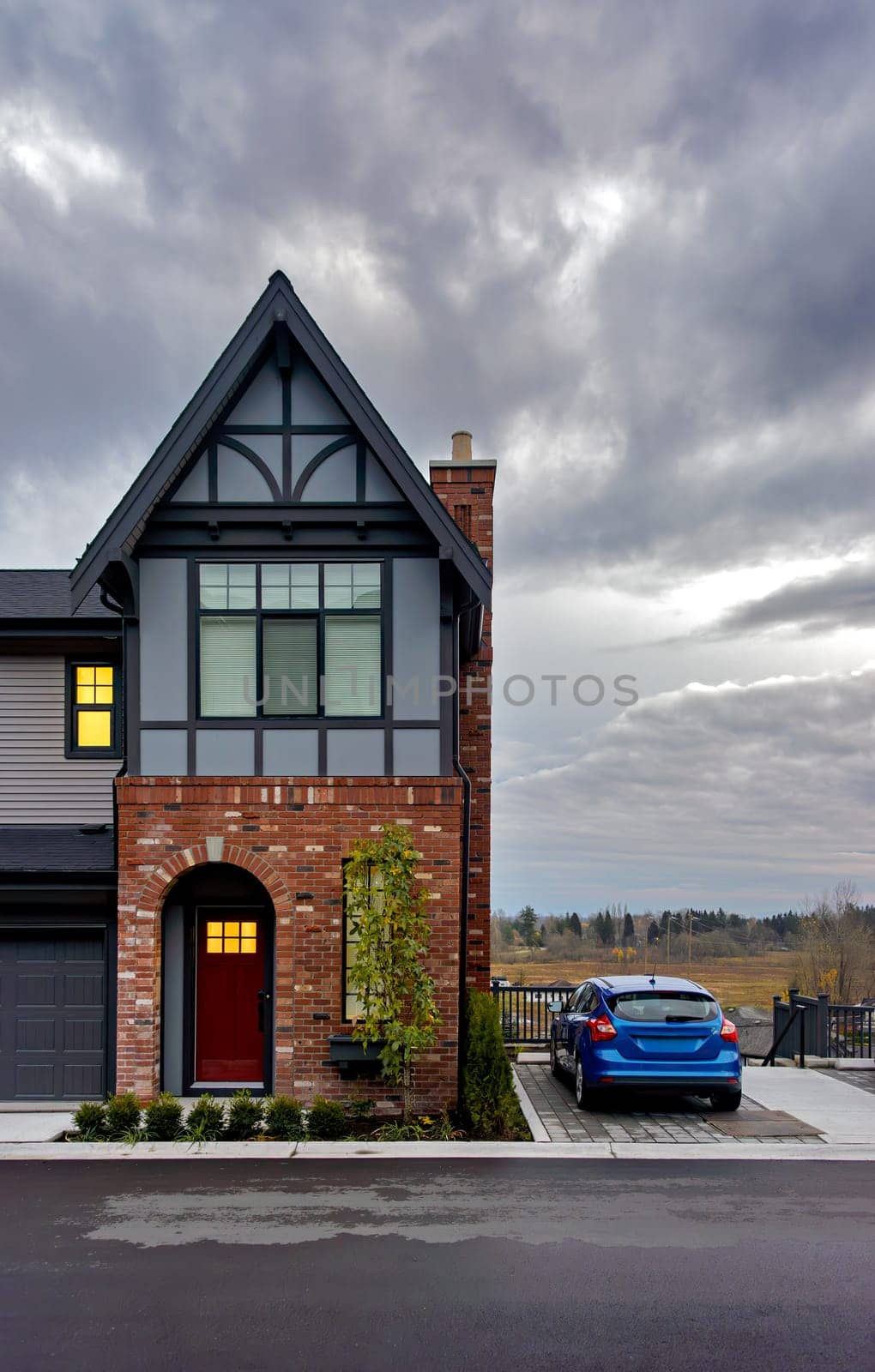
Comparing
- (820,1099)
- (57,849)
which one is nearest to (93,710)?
(57,849)

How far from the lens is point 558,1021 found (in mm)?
12625

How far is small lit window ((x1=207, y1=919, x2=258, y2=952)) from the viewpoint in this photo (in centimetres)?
1179

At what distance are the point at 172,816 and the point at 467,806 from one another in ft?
12.0

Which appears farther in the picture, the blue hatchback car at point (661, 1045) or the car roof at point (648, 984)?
the car roof at point (648, 984)

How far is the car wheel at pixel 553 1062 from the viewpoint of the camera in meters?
12.6

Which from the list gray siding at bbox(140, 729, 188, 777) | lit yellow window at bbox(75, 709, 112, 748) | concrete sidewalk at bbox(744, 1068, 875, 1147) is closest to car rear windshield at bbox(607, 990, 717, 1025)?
concrete sidewalk at bbox(744, 1068, 875, 1147)

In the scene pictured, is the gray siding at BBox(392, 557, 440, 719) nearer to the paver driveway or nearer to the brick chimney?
the brick chimney

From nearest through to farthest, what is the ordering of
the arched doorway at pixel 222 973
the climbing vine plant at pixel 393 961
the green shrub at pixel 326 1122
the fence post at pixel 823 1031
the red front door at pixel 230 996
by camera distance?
the green shrub at pixel 326 1122 → the climbing vine plant at pixel 393 961 → the arched doorway at pixel 222 973 → the red front door at pixel 230 996 → the fence post at pixel 823 1031

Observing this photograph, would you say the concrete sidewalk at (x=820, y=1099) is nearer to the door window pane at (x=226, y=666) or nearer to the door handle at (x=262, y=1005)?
the door handle at (x=262, y=1005)

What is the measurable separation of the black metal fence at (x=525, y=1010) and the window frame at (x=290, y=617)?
6.12m

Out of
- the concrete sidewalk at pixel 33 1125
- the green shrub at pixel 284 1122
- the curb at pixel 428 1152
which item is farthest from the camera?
the concrete sidewalk at pixel 33 1125

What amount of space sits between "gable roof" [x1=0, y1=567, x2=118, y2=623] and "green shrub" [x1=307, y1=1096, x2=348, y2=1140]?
7.02 m

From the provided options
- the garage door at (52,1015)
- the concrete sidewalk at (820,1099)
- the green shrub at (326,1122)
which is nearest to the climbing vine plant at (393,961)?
the green shrub at (326,1122)

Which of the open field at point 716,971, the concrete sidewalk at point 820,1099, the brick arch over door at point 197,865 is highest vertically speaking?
the brick arch over door at point 197,865
